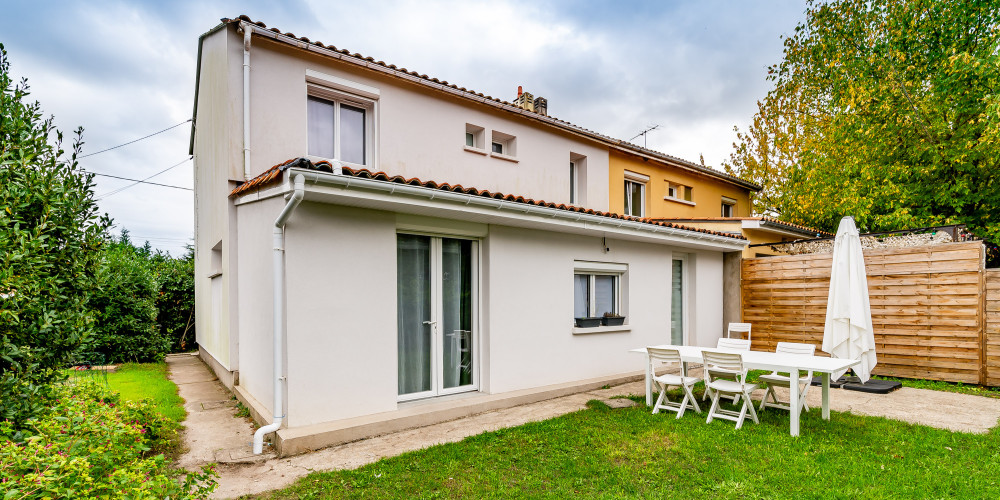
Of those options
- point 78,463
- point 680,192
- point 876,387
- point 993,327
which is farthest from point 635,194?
point 78,463

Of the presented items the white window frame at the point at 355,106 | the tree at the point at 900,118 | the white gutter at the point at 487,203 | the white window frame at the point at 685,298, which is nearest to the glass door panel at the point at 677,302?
the white window frame at the point at 685,298

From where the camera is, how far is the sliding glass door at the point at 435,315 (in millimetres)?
6676

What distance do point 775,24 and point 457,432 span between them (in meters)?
19.1

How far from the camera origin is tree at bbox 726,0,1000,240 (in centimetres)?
1253

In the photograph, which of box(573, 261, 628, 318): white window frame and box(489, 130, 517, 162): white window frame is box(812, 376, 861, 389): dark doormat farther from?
box(489, 130, 517, 162): white window frame

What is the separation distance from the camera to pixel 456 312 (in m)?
7.25

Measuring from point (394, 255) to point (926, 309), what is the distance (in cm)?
983

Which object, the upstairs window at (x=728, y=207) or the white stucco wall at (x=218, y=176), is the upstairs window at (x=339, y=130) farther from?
the upstairs window at (x=728, y=207)

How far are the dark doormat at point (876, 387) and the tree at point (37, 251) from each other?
412 inches

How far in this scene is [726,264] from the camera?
39.1 ft

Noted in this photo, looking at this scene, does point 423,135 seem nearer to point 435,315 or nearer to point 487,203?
point 487,203

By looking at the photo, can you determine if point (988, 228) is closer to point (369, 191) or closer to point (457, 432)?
point (457, 432)

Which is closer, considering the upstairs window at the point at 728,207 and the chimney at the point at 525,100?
the chimney at the point at 525,100

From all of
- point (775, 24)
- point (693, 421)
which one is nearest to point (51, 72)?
point (693, 421)
